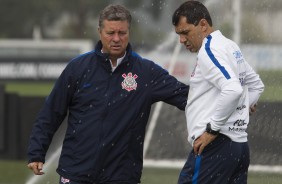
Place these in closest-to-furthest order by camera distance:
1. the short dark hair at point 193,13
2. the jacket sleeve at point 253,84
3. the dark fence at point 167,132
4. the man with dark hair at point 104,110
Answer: the short dark hair at point 193,13 < the man with dark hair at point 104,110 < the jacket sleeve at point 253,84 < the dark fence at point 167,132

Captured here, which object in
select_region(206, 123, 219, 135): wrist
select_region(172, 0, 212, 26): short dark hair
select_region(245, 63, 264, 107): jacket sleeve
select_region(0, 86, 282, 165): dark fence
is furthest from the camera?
select_region(0, 86, 282, 165): dark fence

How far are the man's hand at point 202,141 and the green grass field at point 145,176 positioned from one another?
2.34 m

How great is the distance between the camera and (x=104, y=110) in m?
5.46

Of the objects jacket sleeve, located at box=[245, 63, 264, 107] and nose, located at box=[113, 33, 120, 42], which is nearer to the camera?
nose, located at box=[113, 33, 120, 42]

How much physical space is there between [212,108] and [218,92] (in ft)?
0.30

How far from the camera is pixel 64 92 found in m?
5.53

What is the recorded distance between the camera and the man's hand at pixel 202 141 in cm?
525

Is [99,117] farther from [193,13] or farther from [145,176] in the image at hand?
[145,176]

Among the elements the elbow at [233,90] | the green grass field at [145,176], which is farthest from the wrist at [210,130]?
the green grass field at [145,176]

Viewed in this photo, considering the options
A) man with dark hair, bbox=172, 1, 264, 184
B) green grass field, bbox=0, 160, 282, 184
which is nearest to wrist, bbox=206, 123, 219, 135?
man with dark hair, bbox=172, 1, 264, 184

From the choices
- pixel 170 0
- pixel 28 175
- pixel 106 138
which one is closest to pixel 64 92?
pixel 106 138

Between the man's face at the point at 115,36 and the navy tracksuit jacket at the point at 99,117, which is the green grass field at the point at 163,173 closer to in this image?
the navy tracksuit jacket at the point at 99,117

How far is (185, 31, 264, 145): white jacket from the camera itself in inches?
202

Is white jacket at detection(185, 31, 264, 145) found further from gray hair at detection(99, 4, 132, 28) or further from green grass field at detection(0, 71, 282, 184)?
green grass field at detection(0, 71, 282, 184)
